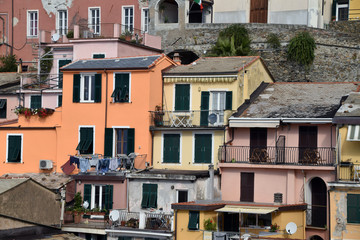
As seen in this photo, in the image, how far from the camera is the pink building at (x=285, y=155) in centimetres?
4334

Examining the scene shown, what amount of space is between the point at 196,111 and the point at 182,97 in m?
1.39

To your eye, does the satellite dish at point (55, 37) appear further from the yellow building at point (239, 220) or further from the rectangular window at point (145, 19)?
the yellow building at point (239, 220)

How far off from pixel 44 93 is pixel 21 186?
1245cm

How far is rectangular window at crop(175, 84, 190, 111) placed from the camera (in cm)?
4741

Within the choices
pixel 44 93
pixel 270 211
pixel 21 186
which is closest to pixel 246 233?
pixel 270 211

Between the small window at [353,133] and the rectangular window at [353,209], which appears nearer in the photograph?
the rectangular window at [353,209]

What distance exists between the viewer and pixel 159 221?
42750 millimetres

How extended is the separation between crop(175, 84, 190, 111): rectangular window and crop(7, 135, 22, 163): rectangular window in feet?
31.1

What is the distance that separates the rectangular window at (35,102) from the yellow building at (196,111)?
9.39m

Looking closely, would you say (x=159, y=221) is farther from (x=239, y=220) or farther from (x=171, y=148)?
(x=171, y=148)

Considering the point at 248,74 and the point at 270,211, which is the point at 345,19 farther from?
the point at 270,211

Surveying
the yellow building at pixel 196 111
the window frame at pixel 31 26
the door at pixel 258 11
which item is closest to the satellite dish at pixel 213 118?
the yellow building at pixel 196 111

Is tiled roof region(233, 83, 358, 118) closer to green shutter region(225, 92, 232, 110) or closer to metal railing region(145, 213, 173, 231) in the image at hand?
green shutter region(225, 92, 232, 110)

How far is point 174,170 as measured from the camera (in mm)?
46094
